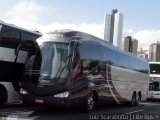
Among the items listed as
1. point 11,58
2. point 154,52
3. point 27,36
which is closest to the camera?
point 11,58

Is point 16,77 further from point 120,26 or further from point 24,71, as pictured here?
point 120,26

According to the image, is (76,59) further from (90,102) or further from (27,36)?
(27,36)

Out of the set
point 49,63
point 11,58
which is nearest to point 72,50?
point 49,63

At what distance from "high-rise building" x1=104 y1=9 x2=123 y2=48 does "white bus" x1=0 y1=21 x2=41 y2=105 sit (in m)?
48.5

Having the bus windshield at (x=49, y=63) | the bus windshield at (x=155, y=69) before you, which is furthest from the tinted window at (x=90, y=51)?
the bus windshield at (x=155, y=69)

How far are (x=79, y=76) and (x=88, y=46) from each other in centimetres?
162

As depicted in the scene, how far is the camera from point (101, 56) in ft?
63.6

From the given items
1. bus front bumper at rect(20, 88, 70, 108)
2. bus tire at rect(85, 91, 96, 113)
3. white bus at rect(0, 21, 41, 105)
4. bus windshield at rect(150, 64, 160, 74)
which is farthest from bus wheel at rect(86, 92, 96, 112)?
bus windshield at rect(150, 64, 160, 74)

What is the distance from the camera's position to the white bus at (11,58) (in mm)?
17031

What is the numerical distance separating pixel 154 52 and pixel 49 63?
82.2 metres

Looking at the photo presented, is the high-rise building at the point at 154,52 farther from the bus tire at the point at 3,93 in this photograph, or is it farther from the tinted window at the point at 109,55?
the bus tire at the point at 3,93

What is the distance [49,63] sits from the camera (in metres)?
16.3

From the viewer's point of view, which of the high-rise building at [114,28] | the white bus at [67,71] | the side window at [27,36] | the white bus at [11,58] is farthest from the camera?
the high-rise building at [114,28]

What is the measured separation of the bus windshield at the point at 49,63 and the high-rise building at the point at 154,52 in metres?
76.4
